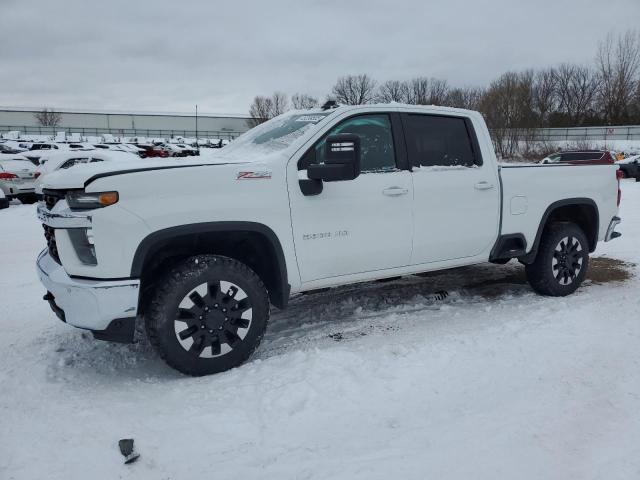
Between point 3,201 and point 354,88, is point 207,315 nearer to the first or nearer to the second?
point 3,201

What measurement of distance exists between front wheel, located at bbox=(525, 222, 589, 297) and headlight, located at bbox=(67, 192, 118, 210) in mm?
4065

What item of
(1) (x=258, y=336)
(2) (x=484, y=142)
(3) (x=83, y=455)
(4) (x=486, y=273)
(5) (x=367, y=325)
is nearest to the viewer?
(3) (x=83, y=455)

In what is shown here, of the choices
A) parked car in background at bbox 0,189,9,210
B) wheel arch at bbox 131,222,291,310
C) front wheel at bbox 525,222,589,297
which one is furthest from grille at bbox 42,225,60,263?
parked car in background at bbox 0,189,9,210

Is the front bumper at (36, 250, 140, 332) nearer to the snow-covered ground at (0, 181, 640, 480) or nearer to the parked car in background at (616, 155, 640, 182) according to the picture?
the snow-covered ground at (0, 181, 640, 480)

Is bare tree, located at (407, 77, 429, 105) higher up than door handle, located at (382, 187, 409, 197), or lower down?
higher up

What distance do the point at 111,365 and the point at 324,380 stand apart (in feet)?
5.37

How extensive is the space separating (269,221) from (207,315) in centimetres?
77

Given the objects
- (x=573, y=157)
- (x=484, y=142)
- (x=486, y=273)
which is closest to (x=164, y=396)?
(x=484, y=142)

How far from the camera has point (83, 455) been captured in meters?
2.74

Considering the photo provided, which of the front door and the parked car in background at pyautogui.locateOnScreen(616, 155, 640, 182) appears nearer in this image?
the front door

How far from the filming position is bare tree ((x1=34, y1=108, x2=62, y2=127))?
77.6 m

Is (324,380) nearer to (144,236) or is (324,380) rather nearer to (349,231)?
(349,231)

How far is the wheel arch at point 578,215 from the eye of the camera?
5242 mm

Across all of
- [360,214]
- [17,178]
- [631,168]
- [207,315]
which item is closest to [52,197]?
[207,315]
